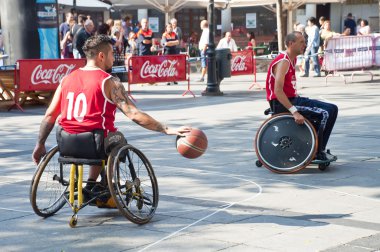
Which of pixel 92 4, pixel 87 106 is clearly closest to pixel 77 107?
pixel 87 106

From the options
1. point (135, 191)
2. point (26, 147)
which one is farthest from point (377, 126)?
point (135, 191)

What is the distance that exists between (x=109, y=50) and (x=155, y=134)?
5661mm

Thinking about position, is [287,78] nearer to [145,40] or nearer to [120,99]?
[120,99]

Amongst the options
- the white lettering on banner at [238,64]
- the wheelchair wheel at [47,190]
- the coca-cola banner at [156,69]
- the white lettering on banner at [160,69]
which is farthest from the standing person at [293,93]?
the white lettering on banner at [238,64]

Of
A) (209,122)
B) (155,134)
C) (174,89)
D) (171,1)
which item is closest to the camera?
(155,134)

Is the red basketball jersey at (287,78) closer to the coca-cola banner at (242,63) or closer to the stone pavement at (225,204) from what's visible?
the stone pavement at (225,204)

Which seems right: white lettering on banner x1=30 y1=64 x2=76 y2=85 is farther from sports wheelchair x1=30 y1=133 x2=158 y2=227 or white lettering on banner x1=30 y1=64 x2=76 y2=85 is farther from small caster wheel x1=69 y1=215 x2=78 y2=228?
small caster wheel x1=69 y1=215 x2=78 y2=228

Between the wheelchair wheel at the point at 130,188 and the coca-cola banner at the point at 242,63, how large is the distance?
533 inches

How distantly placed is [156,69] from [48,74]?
9.54 ft

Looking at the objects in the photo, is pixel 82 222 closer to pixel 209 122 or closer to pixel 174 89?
pixel 209 122

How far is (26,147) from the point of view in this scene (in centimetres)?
1182

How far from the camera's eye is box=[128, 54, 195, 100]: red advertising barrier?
61.6 ft

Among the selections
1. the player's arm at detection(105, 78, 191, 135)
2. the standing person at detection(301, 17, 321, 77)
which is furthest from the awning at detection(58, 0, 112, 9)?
the player's arm at detection(105, 78, 191, 135)

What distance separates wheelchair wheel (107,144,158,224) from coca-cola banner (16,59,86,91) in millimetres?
9657
